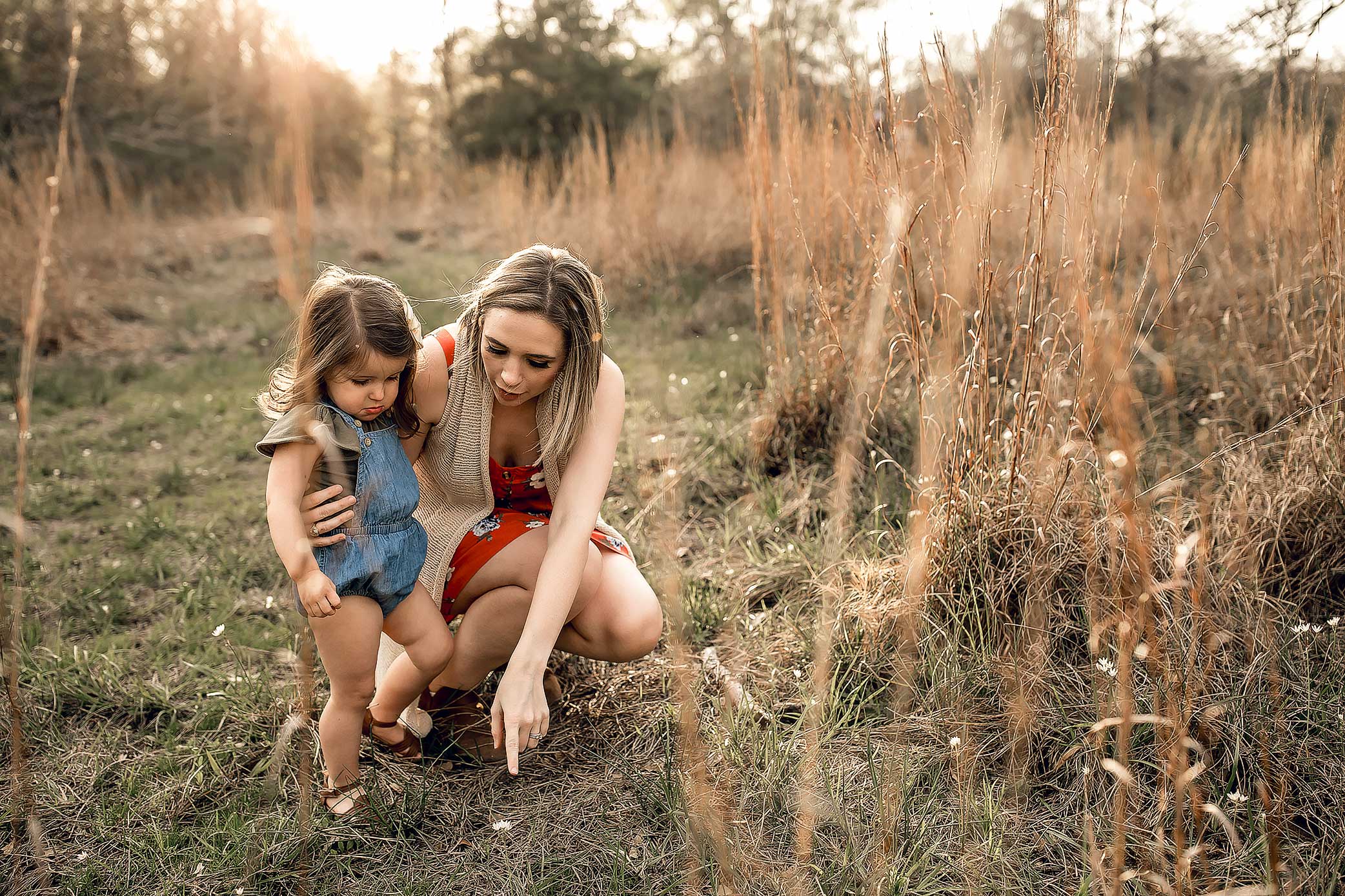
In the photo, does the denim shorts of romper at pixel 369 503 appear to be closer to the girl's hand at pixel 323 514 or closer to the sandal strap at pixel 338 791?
the girl's hand at pixel 323 514

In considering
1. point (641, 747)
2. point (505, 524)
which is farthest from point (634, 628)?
point (505, 524)

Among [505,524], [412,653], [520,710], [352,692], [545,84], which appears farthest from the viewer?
[545,84]

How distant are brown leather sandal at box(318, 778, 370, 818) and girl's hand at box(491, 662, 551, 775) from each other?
354mm

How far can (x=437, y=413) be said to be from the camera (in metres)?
1.92

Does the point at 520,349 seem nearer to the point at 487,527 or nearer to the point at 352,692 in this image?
the point at 487,527

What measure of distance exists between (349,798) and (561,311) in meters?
1.08

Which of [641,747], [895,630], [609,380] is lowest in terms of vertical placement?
[641,747]

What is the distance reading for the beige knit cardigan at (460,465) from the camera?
1885 millimetres

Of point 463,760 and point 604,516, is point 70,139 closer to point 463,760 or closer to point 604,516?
point 604,516

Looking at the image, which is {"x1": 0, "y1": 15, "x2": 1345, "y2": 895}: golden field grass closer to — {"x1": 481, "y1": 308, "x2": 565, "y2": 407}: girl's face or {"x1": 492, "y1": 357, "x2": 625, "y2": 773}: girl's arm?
{"x1": 492, "y1": 357, "x2": 625, "y2": 773}: girl's arm

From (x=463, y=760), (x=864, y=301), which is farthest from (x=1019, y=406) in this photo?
(x=463, y=760)

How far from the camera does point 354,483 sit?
1663mm

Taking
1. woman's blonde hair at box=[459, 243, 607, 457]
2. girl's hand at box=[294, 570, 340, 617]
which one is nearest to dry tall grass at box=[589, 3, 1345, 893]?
woman's blonde hair at box=[459, 243, 607, 457]

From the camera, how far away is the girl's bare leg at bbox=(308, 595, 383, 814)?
1.58 m
